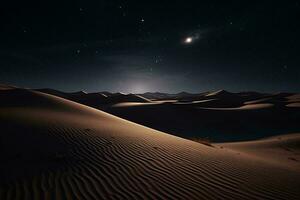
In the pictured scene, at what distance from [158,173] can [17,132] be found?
16.2 feet

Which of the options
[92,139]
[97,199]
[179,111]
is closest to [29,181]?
[97,199]

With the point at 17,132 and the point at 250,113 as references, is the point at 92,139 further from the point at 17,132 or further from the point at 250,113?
the point at 250,113

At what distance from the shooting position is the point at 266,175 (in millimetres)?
6160

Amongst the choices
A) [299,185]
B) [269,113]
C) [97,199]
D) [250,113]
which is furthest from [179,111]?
[97,199]

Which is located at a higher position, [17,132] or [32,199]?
[17,132]

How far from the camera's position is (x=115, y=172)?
5.31m

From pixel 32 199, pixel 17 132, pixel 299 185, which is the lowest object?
pixel 299 185

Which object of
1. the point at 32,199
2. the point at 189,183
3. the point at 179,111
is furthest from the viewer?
the point at 179,111

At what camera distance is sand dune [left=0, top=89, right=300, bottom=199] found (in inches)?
171

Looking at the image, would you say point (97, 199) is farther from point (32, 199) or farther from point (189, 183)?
point (189, 183)

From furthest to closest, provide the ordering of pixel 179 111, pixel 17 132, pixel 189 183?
pixel 179 111 < pixel 17 132 < pixel 189 183

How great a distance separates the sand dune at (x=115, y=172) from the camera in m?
4.35

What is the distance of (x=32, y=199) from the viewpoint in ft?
12.7

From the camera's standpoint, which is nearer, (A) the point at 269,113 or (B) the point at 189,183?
(B) the point at 189,183
